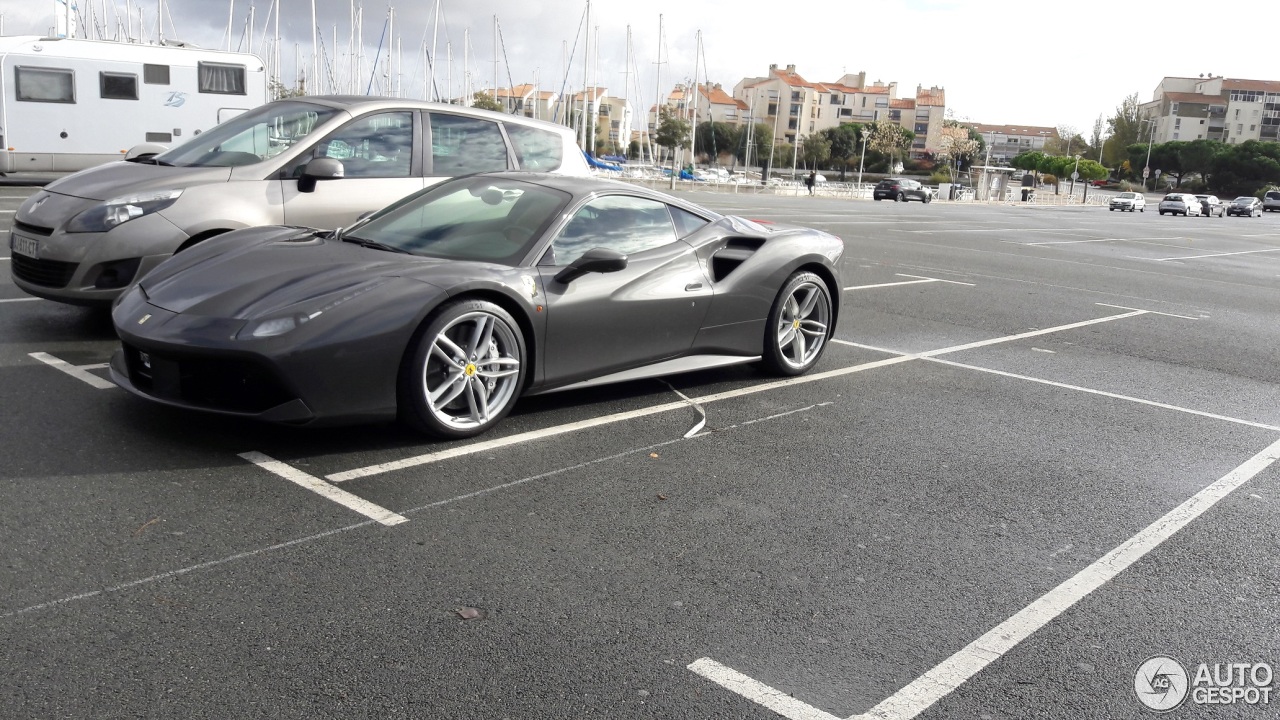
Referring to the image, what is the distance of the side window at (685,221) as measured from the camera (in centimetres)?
603

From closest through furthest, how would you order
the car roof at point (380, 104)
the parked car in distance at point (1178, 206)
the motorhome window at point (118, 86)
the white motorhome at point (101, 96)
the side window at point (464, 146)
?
the car roof at point (380, 104) < the side window at point (464, 146) < the white motorhome at point (101, 96) < the motorhome window at point (118, 86) < the parked car in distance at point (1178, 206)

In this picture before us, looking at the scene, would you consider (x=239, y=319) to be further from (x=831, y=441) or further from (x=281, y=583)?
(x=831, y=441)

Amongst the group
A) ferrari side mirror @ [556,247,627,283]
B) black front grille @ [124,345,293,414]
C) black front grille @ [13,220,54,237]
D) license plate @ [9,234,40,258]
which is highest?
ferrari side mirror @ [556,247,627,283]

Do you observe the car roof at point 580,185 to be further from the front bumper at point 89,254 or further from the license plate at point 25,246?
the license plate at point 25,246

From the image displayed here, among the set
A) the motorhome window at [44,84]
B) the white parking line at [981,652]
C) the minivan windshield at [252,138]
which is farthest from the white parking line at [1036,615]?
the motorhome window at [44,84]

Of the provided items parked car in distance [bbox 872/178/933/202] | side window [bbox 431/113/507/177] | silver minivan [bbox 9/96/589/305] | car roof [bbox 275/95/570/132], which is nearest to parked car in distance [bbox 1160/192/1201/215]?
parked car in distance [bbox 872/178/933/202]

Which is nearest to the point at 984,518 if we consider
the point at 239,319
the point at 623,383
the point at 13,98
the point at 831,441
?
the point at 831,441

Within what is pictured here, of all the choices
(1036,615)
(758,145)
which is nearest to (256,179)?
(1036,615)

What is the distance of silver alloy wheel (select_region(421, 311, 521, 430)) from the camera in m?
4.73

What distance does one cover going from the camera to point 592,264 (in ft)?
16.8

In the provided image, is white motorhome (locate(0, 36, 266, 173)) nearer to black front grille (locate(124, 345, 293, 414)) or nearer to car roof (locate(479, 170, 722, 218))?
car roof (locate(479, 170, 722, 218))

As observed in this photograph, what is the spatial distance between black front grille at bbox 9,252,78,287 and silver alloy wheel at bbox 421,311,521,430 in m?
2.94

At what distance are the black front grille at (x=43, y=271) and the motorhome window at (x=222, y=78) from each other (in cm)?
1523

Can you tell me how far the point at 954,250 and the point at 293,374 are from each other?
51.0 ft
